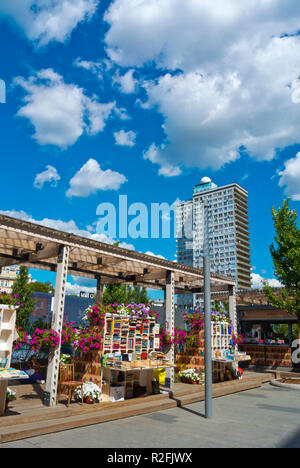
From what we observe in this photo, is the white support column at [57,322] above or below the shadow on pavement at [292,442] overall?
above

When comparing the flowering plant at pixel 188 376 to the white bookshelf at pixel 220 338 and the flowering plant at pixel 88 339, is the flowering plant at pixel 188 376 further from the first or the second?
the flowering plant at pixel 88 339

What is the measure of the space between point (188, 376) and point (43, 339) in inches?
317

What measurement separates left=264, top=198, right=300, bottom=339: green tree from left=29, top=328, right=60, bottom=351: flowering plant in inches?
551

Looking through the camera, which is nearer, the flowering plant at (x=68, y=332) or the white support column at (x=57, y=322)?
the white support column at (x=57, y=322)

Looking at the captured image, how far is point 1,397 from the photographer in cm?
905

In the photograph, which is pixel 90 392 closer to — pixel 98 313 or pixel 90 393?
pixel 90 393

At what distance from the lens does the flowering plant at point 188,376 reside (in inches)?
618

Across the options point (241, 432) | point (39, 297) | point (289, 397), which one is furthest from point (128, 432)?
point (39, 297)

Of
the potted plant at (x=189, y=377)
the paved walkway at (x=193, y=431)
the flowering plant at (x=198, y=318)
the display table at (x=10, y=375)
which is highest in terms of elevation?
the flowering plant at (x=198, y=318)

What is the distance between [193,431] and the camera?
8.86 meters

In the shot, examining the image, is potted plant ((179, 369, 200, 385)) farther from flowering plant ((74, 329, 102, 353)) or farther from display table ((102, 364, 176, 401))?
flowering plant ((74, 329, 102, 353))

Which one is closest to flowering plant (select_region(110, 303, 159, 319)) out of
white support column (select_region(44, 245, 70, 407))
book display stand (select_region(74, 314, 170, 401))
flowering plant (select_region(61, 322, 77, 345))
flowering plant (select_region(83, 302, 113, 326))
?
book display stand (select_region(74, 314, 170, 401))

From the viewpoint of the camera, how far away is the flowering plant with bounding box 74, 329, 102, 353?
11.5m

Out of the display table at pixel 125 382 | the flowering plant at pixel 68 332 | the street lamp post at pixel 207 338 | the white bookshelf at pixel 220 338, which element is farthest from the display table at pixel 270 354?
the flowering plant at pixel 68 332
